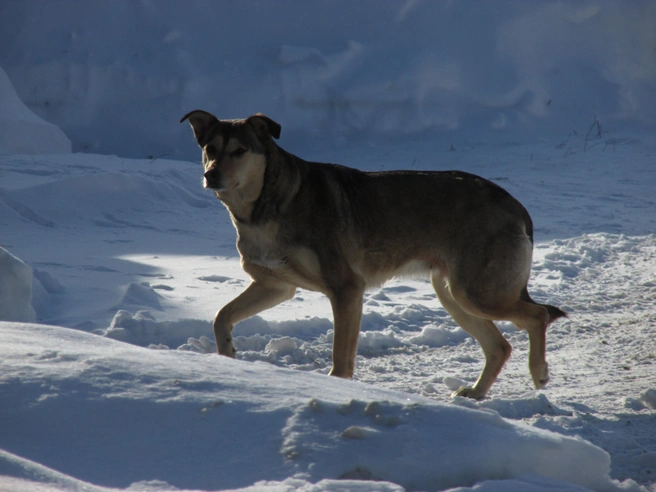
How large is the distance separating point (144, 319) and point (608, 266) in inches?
223

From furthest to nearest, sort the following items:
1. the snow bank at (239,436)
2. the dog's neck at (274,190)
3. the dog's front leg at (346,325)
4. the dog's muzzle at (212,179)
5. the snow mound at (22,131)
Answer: the snow mound at (22,131) < the dog's neck at (274,190) < the dog's front leg at (346,325) < the dog's muzzle at (212,179) < the snow bank at (239,436)

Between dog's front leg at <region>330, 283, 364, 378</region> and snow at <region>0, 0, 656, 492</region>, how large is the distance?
0.31 metres

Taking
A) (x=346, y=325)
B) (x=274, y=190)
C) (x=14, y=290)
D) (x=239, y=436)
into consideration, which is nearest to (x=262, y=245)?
(x=274, y=190)

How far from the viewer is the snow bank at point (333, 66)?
17.3 m

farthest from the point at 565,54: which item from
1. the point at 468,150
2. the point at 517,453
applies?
the point at 517,453

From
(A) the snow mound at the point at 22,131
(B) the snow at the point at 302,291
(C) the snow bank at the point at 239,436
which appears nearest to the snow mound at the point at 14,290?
(B) the snow at the point at 302,291

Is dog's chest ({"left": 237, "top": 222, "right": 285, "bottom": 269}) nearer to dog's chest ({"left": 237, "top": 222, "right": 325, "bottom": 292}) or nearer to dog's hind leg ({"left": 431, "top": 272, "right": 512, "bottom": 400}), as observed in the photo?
dog's chest ({"left": 237, "top": 222, "right": 325, "bottom": 292})

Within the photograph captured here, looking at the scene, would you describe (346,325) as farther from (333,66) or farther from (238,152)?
(333,66)

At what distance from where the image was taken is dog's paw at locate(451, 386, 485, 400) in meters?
4.96

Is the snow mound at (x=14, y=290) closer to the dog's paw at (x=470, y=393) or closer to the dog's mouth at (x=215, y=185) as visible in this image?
the dog's mouth at (x=215, y=185)

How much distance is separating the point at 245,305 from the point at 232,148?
1.11 meters

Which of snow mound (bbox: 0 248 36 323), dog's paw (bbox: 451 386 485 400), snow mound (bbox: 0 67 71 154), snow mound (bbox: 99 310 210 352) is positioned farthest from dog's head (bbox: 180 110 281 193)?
snow mound (bbox: 0 67 71 154)

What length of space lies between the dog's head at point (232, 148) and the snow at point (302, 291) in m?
1.23

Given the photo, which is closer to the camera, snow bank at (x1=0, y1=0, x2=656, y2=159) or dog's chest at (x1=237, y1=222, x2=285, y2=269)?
dog's chest at (x1=237, y1=222, x2=285, y2=269)
